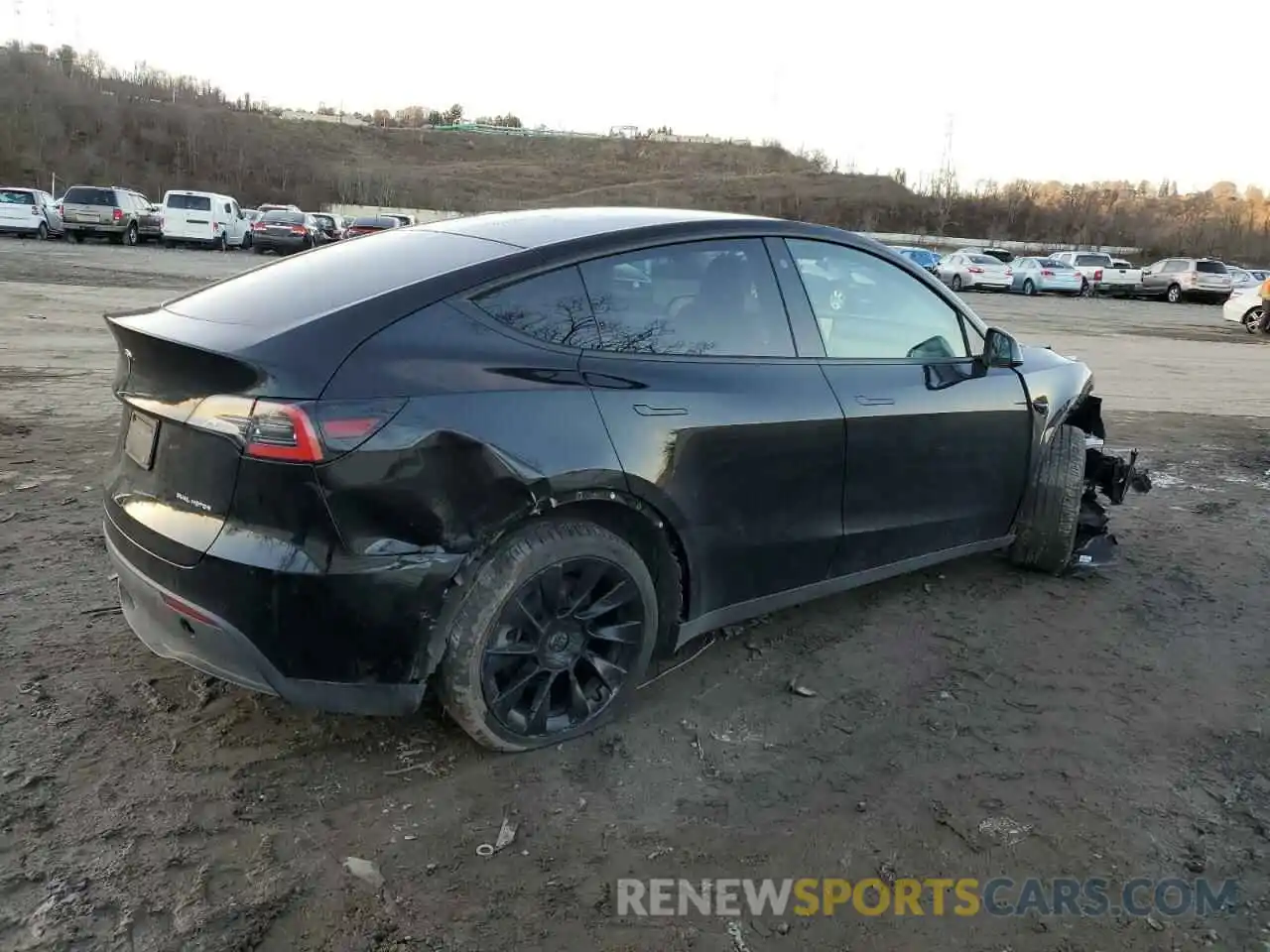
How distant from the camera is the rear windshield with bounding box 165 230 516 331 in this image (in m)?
2.86

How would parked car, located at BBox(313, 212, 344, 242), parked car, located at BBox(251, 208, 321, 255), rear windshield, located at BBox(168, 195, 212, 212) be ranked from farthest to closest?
parked car, located at BBox(313, 212, 344, 242)
parked car, located at BBox(251, 208, 321, 255)
rear windshield, located at BBox(168, 195, 212, 212)

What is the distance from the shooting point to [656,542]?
10.5 ft

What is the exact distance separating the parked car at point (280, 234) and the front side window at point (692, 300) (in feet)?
96.5

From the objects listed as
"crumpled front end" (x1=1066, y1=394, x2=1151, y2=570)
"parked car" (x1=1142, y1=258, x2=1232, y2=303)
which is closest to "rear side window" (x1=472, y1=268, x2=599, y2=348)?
"crumpled front end" (x1=1066, y1=394, x2=1151, y2=570)

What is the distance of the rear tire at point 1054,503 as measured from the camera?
4680 millimetres

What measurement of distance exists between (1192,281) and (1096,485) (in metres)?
34.4

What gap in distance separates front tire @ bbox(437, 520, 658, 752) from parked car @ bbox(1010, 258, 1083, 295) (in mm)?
35120

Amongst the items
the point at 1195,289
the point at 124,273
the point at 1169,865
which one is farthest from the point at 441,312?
the point at 1195,289

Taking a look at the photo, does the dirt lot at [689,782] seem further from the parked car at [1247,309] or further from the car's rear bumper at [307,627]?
the parked car at [1247,309]

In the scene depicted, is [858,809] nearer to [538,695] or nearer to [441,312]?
[538,695]

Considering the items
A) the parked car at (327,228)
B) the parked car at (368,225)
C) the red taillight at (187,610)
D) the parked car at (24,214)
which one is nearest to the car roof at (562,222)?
the red taillight at (187,610)

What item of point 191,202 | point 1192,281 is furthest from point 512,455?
point 1192,281

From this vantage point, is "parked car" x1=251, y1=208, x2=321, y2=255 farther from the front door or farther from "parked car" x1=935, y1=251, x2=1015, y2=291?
the front door

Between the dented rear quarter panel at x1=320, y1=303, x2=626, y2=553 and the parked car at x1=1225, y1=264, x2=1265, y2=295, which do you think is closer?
the dented rear quarter panel at x1=320, y1=303, x2=626, y2=553
